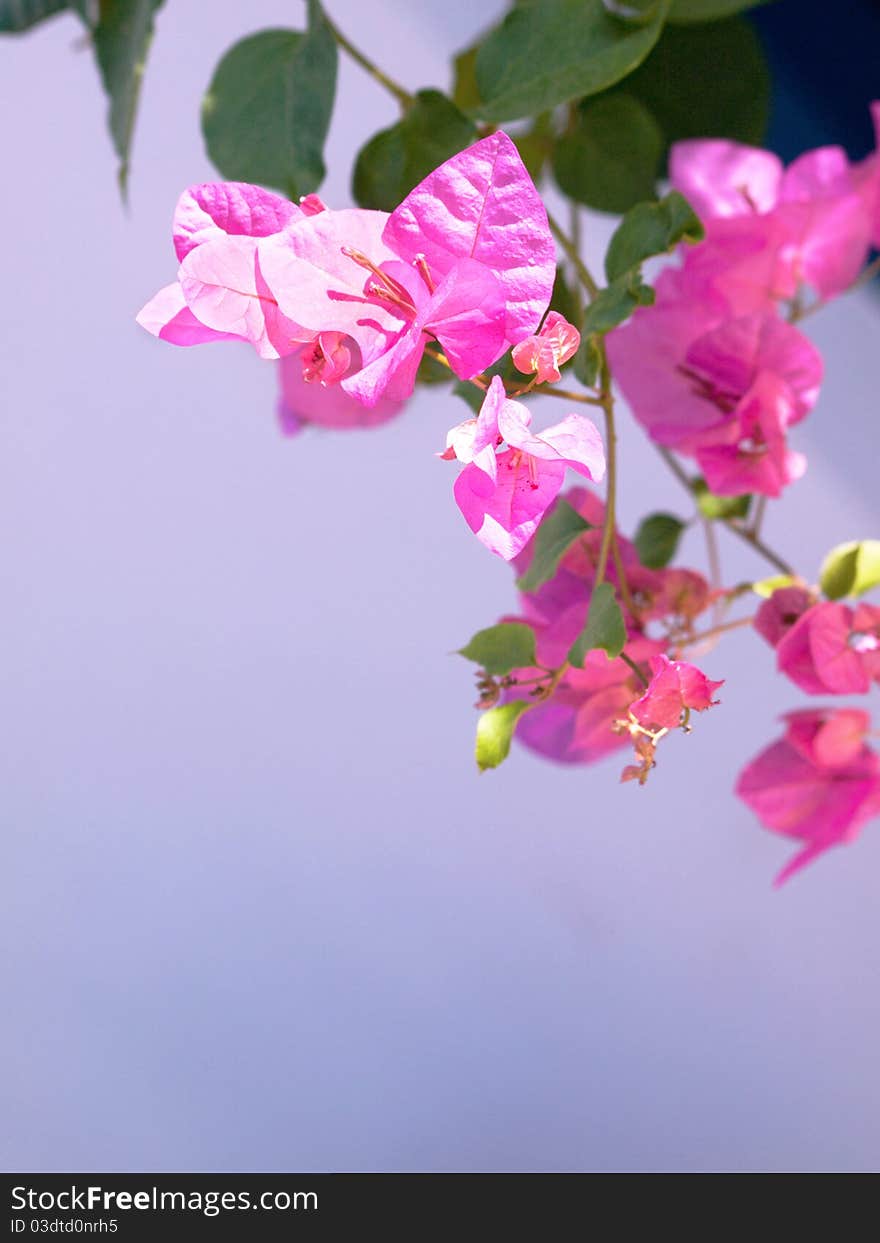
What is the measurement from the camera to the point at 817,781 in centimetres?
49

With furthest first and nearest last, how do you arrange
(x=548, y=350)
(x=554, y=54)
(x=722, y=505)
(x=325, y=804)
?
(x=325, y=804) → (x=722, y=505) → (x=554, y=54) → (x=548, y=350)

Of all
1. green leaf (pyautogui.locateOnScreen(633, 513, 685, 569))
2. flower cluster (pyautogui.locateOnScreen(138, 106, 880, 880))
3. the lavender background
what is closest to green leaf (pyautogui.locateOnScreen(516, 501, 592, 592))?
flower cluster (pyautogui.locateOnScreen(138, 106, 880, 880))

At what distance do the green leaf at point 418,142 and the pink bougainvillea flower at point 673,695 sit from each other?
0.22 meters

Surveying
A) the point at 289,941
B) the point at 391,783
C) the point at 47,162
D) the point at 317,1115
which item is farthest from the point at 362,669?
the point at 47,162

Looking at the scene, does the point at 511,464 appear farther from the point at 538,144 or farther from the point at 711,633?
the point at 538,144

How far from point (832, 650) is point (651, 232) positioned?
0.52 feet

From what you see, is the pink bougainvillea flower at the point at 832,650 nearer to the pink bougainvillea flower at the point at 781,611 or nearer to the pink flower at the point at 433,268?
the pink bougainvillea flower at the point at 781,611

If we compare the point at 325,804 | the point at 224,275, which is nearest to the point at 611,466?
the point at 224,275

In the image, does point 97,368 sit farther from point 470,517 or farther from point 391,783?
point 470,517

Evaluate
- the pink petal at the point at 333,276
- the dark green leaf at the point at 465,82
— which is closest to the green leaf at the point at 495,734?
the pink petal at the point at 333,276

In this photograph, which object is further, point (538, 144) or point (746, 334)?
point (538, 144)

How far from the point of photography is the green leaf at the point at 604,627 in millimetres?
305

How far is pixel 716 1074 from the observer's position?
851mm

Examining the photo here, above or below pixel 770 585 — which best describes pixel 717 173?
above
